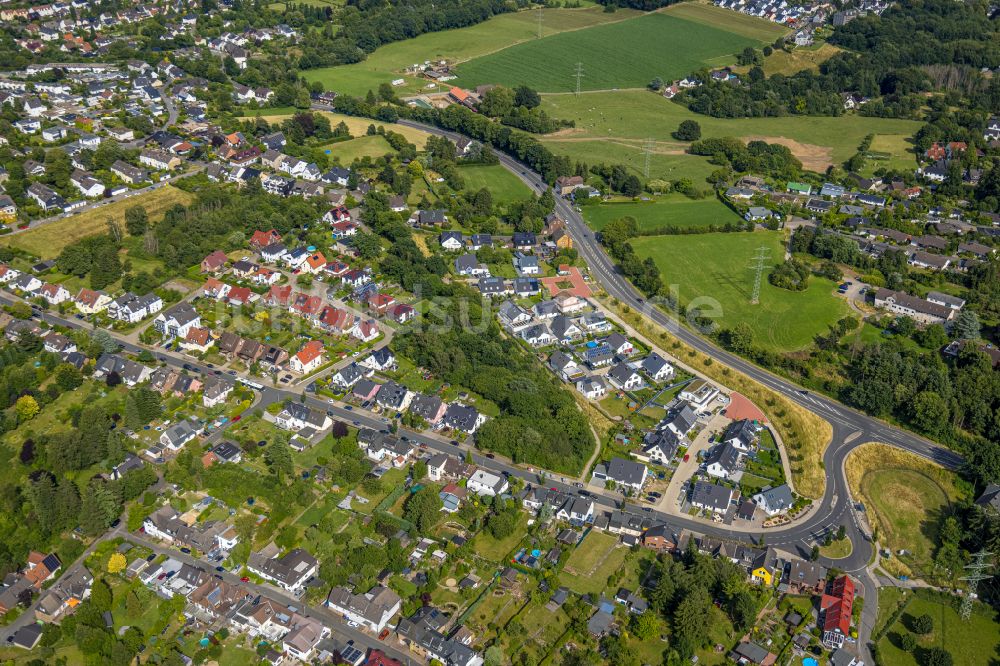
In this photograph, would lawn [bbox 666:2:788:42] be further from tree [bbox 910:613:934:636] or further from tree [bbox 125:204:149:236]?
tree [bbox 910:613:934:636]

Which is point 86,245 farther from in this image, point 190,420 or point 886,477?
point 886,477

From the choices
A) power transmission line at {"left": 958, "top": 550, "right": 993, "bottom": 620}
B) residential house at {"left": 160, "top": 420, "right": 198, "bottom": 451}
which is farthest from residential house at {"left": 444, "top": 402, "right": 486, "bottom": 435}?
power transmission line at {"left": 958, "top": 550, "right": 993, "bottom": 620}

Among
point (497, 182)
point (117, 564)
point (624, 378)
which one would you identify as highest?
point (497, 182)

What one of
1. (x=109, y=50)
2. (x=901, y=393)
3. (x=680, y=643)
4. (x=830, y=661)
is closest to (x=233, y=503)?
(x=680, y=643)

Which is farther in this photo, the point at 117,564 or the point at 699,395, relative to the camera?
the point at 699,395

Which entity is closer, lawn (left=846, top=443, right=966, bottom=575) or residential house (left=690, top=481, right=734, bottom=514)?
lawn (left=846, top=443, right=966, bottom=575)

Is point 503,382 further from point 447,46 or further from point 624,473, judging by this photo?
point 447,46

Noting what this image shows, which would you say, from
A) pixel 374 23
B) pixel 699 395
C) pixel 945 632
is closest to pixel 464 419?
pixel 699 395
